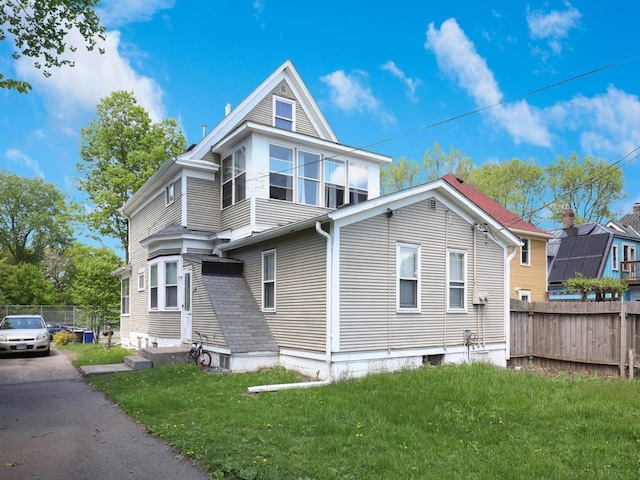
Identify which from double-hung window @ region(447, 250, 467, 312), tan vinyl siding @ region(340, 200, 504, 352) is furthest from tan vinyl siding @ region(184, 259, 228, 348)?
double-hung window @ region(447, 250, 467, 312)

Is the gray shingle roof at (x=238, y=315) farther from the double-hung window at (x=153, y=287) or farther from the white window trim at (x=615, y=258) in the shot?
the white window trim at (x=615, y=258)

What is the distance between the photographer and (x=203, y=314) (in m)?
13.8

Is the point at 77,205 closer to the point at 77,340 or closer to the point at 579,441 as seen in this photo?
the point at 77,340

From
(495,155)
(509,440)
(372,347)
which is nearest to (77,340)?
(372,347)

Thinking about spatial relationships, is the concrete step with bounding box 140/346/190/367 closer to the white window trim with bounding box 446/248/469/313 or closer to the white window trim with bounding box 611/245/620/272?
the white window trim with bounding box 446/248/469/313

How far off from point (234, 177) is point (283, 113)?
357 cm

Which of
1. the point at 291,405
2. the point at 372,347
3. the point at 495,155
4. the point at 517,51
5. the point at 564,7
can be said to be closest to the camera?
the point at 291,405

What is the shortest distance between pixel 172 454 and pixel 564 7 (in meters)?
18.0

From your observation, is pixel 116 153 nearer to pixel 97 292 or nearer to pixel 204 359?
pixel 97 292

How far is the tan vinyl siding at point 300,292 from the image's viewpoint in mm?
10949

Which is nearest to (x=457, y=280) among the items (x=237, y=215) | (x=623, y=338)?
(x=623, y=338)

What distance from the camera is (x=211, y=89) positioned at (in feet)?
73.0

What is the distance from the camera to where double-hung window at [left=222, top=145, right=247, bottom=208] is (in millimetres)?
15414

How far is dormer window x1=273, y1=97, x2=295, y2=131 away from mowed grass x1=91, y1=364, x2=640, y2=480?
10.1 m
